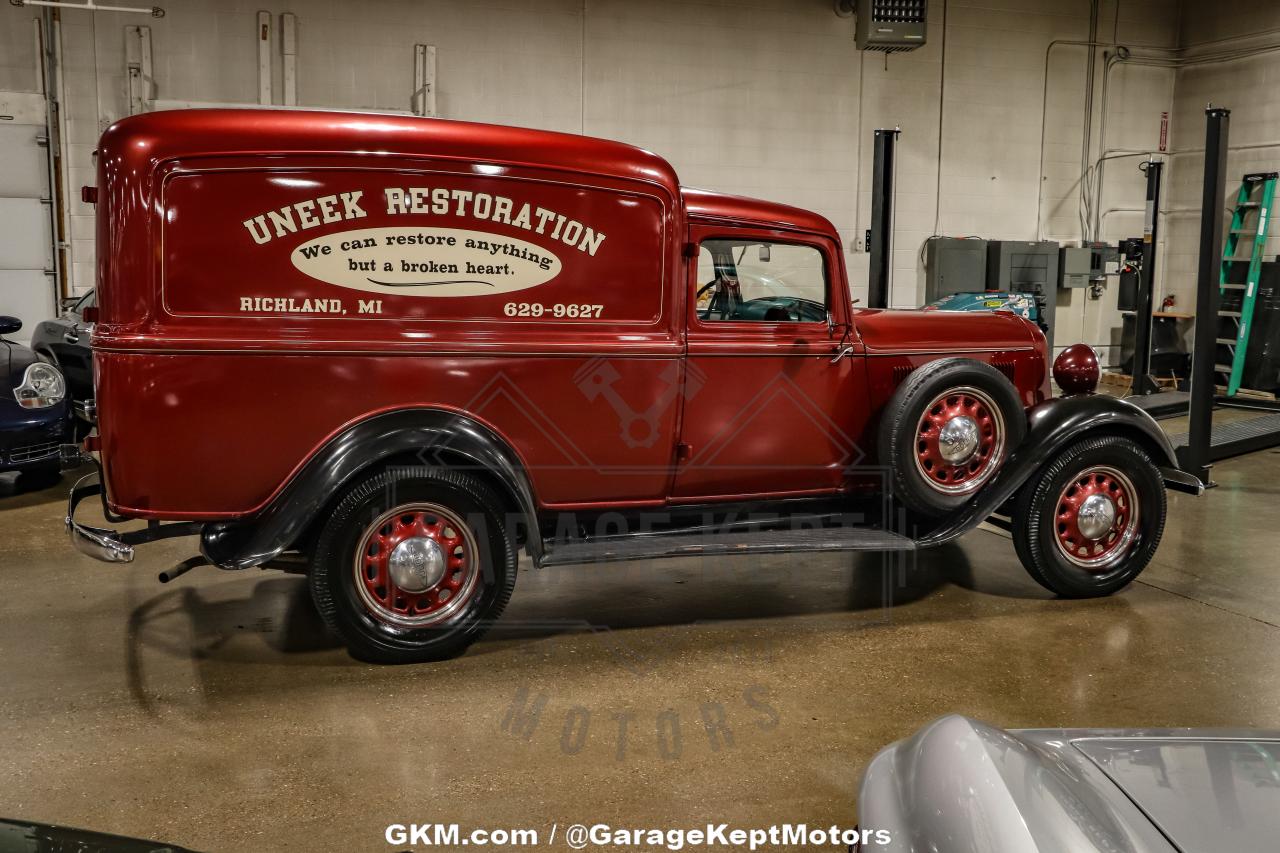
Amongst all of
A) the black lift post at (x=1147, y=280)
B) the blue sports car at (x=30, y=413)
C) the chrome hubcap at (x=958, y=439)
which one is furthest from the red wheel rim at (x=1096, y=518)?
the black lift post at (x=1147, y=280)

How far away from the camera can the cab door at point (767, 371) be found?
14.6 ft

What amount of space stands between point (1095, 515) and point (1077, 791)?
11.6ft

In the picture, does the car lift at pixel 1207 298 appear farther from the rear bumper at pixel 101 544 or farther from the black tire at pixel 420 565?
the rear bumper at pixel 101 544

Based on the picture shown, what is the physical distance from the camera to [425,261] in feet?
13.0

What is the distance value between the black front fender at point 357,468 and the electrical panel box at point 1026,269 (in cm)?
1032

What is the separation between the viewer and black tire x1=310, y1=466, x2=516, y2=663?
12.6 feet

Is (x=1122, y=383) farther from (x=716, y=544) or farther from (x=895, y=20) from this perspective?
(x=716, y=544)

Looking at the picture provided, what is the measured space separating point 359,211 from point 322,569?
1.33 meters

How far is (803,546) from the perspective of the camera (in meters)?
4.35

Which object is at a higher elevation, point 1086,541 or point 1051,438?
point 1051,438

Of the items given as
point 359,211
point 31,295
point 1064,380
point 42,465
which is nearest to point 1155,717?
point 1064,380

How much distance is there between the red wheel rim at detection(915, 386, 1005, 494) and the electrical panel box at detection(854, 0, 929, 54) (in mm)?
8625

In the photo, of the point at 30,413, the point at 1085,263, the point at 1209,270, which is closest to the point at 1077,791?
the point at 1209,270

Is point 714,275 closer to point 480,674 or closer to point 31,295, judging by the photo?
point 480,674
